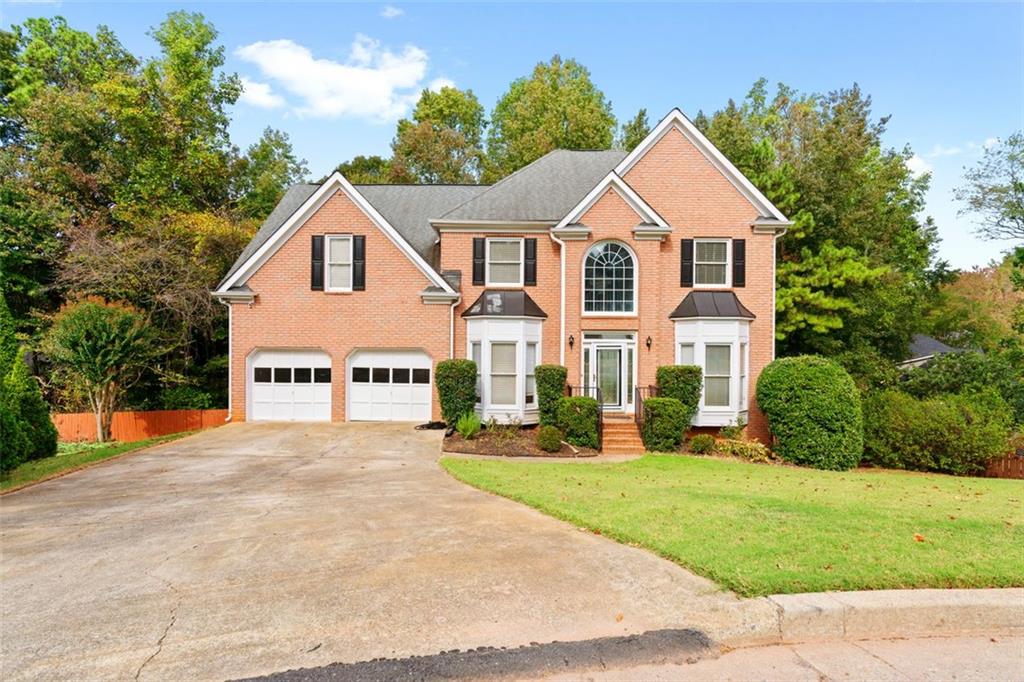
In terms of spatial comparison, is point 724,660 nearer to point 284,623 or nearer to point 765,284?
point 284,623

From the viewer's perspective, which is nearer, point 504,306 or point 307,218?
point 504,306

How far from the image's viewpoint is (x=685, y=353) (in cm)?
1653

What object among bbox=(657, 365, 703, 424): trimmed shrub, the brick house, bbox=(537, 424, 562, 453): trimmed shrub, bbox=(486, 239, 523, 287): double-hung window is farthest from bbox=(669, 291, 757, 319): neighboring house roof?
bbox=(537, 424, 562, 453): trimmed shrub

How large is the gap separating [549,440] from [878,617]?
978 cm

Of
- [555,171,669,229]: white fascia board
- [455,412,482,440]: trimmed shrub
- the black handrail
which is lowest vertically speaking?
[455,412,482,440]: trimmed shrub

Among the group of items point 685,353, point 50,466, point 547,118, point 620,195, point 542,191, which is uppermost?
point 547,118

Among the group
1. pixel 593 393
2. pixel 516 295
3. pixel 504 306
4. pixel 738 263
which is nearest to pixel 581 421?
pixel 593 393

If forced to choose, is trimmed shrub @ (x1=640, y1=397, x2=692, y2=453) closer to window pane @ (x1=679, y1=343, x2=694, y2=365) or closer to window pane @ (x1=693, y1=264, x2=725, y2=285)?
window pane @ (x1=679, y1=343, x2=694, y2=365)

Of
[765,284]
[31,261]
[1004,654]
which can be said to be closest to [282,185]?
[31,261]

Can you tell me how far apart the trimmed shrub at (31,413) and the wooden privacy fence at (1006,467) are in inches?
889

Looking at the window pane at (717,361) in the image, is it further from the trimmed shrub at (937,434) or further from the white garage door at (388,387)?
the white garage door at (388,387)

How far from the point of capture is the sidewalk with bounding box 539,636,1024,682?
3.49 m

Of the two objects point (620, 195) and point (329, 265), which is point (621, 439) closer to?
point (620, 195)

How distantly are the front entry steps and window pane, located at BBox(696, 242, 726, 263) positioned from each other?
18.4 feet
